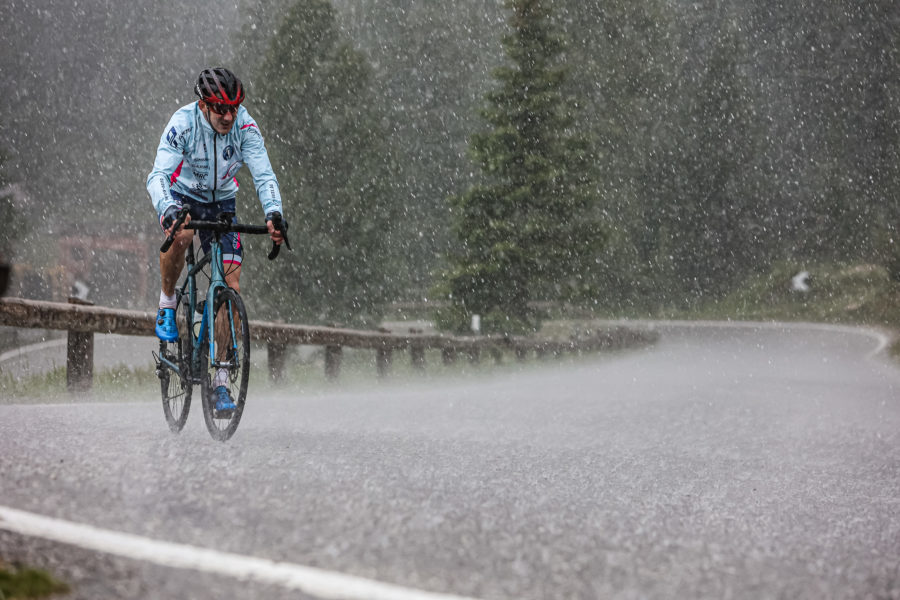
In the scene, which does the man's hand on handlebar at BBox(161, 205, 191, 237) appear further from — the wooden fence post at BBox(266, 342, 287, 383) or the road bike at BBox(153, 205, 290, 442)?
the wooden fence post at BBox(266, 342, 287, 383)

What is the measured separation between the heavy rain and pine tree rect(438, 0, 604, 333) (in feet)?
0.27

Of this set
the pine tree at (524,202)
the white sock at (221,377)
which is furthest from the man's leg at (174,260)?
the pine tree at (524,202)

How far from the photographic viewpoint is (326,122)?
22750mm

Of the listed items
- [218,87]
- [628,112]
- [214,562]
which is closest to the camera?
[214,562]

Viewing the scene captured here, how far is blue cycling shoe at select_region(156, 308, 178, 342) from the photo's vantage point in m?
5.92

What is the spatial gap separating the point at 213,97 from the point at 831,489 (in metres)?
4.45

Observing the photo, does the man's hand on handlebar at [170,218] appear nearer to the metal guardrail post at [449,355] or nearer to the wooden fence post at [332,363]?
the wooden fence post at [332,363]

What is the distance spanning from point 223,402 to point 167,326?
809 mm

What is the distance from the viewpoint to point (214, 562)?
3.21m

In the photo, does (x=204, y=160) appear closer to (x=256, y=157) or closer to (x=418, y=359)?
(x=256, y=157)

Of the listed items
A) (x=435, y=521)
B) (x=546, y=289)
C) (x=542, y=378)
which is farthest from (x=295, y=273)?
(x=435, y=521)

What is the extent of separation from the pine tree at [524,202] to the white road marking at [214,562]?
17858 millimetres

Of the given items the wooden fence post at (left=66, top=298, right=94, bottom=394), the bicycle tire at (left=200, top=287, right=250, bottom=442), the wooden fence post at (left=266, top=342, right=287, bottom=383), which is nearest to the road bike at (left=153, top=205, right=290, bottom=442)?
the bicycle tire at (left=200, top=287, right=250, bottom=442)

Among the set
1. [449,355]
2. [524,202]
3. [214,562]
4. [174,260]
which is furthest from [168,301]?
[524,202]
